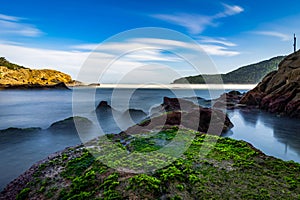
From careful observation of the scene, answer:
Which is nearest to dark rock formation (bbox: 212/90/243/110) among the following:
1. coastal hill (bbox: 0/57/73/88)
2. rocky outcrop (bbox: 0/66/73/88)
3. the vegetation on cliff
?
the vegetation on cliff

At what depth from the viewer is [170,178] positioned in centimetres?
505

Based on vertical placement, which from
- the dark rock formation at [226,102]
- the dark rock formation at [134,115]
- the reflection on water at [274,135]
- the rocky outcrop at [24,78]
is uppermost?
the rocky outcrop at [24,78]

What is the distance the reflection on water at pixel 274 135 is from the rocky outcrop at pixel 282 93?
227 centimetres

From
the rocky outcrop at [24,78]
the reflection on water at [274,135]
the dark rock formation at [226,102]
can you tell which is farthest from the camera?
the rocky outcrop at [24,78]

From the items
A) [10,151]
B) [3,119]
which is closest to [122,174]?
[10,151]

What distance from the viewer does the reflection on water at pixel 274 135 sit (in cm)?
1149

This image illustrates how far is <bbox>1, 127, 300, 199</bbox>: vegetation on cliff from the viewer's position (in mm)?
4617

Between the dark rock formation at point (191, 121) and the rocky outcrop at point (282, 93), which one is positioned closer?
the dark rock formation at point (191, 121)

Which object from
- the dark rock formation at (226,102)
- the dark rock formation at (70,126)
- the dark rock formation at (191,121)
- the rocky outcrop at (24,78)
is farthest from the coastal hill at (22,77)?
the dark rock formation at (191,121)

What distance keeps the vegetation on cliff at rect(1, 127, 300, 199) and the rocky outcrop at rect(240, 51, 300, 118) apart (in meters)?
18.7

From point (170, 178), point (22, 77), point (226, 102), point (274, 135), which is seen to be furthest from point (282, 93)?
point (22, 77)

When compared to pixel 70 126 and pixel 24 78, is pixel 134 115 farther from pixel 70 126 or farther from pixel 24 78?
pixel 24 78

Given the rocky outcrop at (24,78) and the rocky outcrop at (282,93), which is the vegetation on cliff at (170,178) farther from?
the rocky outcrop at (24,78)

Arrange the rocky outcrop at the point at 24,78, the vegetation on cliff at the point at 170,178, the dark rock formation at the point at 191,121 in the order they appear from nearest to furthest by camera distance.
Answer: the vegetation on cliff at the point at 170,178 < the dark rock formation at the point at 191,121 < the rocky outcrop at the point at 24,78
